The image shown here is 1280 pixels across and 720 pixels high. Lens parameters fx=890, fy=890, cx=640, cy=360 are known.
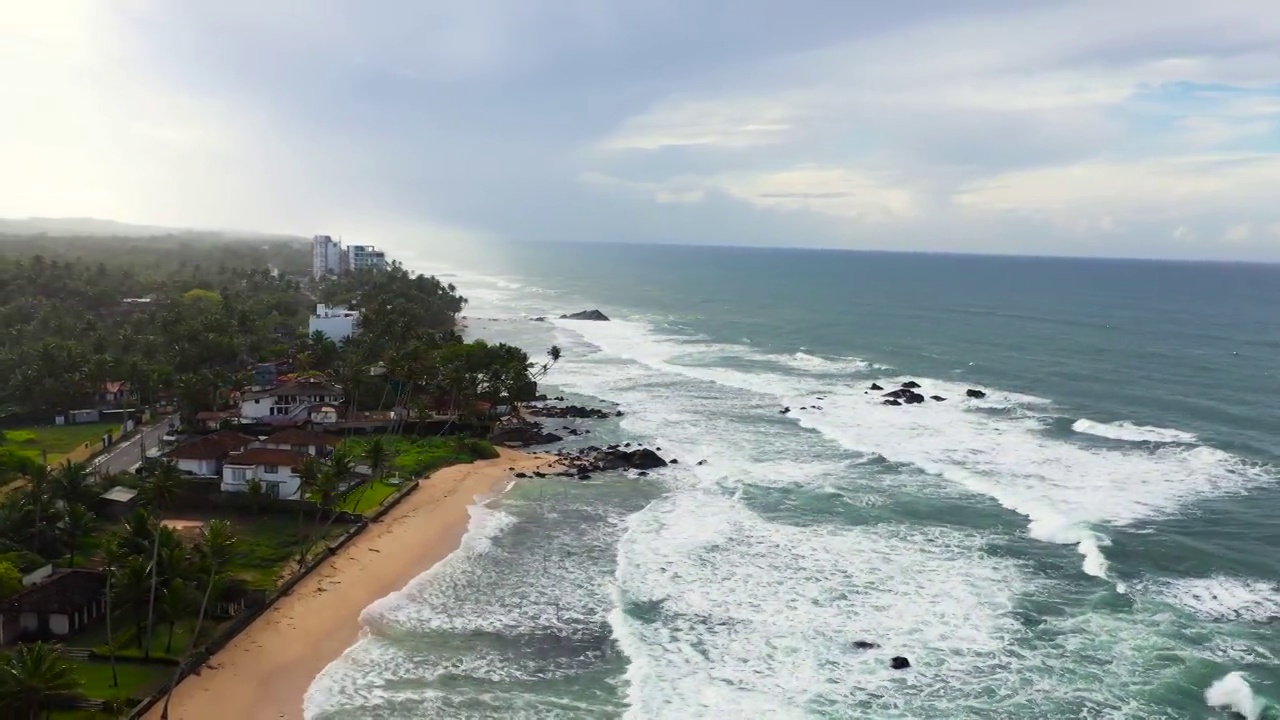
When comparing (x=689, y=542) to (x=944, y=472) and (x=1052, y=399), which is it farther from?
(x=1052, y=399)

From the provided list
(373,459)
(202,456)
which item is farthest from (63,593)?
(373,459)

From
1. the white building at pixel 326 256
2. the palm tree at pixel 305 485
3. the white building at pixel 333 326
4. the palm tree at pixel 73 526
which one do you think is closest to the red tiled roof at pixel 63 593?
the palm tree at pixel 73 526

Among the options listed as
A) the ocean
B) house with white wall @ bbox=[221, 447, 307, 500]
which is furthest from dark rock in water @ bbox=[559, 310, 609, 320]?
house with white wall @ bbox=[221, 447, 307, 500]

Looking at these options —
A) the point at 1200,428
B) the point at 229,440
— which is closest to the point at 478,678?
the point at 229,440

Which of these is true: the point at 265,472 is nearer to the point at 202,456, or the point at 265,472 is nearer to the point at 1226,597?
the point at 202,456

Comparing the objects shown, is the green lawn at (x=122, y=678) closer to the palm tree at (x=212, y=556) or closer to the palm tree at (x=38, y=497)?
the palm tree at (x=212, y=556)

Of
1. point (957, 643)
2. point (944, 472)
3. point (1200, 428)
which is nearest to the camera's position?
point (957, 643)
